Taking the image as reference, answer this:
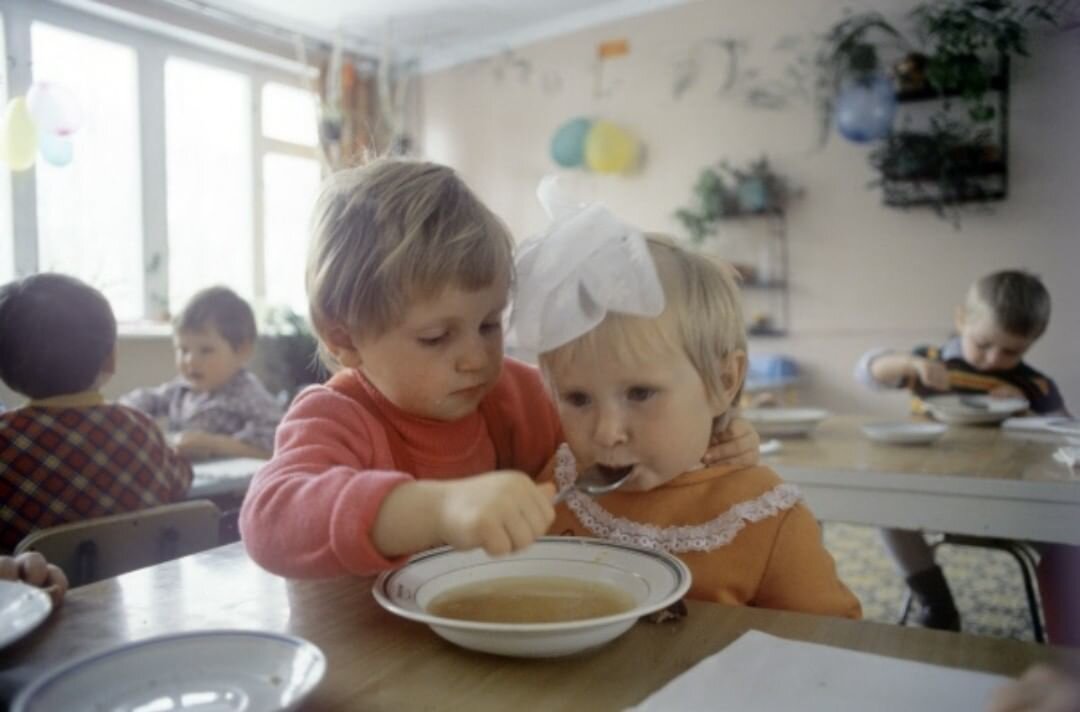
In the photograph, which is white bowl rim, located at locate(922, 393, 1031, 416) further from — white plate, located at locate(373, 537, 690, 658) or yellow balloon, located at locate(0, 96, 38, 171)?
yellow balloon, located at locate(0, 96, 38, 171)

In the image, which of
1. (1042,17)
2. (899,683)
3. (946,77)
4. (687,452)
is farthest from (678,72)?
(899,683)

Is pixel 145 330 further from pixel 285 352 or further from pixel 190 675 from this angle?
pixel 190 675

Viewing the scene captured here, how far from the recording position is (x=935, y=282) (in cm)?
477

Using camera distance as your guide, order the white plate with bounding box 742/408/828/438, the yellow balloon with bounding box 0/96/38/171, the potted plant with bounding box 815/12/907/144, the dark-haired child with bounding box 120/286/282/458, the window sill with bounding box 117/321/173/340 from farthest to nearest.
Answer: the potted plant with bounding box 815/12/907/144 → the window sill with bounding box 117/321/173/340 → the yellow balloon with bounding box 0/96/38/171 → the dark-haired child with bounding box 120/286/282/458 → the white plate with bounding box 742/408/828/438

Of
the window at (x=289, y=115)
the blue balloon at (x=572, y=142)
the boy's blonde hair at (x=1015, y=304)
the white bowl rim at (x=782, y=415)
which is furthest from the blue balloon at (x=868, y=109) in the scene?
the window at (x=289, y=115)

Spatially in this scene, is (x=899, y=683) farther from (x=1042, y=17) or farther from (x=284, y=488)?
(x=1042, y=17)

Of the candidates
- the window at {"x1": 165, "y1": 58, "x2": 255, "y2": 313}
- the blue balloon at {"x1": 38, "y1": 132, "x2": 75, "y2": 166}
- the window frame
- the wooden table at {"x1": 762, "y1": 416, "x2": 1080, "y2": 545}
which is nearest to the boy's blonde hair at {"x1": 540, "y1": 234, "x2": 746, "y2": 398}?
the wooden table at {"x1": 762, "y1": 416, "x2": 1080, "y2": 545}

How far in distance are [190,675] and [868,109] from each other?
15.6 ft

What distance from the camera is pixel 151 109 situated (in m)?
4.98

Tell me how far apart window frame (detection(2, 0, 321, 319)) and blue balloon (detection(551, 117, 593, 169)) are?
66.9 inches

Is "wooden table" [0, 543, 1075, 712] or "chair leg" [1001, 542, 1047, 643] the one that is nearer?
"wooden table" [0, 543, 1075, 712]

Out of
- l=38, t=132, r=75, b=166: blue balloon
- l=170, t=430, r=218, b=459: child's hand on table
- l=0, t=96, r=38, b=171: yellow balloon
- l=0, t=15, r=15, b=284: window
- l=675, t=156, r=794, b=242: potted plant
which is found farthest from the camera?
l=675, t=156, r=794, b=242: potted plant

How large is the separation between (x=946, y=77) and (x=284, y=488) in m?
4.55

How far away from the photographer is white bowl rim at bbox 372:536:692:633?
0.61m
